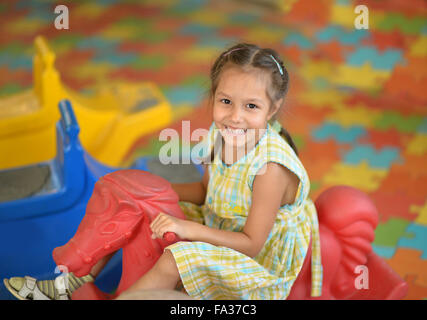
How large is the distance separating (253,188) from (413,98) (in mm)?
1785

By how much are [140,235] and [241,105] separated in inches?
14.1

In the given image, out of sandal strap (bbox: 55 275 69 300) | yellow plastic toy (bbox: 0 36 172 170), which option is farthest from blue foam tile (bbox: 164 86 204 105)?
sandal strap (bbox: 55 275 69 300)

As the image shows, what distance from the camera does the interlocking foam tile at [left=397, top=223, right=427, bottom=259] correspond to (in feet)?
6.26

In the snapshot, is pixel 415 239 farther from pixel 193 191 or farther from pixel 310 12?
pixel 310 12

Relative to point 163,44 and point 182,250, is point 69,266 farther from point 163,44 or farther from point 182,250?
point 163,44

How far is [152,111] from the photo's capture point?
2.41m

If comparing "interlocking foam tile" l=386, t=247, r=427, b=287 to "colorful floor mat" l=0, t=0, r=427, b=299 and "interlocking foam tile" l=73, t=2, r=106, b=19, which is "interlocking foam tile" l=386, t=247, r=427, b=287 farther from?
"interlocking foam tile" l=73, t=2, r=106, b=19

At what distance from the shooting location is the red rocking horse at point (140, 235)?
1.13 meters

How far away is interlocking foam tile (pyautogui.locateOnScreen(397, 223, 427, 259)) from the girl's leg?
1046 mm

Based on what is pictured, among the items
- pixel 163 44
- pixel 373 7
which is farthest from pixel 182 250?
pixel 163 44

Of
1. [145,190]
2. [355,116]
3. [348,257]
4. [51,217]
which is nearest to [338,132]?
[355,116]

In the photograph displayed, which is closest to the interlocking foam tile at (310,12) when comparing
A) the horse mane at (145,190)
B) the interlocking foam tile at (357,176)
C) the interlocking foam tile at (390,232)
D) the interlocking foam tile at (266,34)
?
the interlocking foam tile at (266,34)

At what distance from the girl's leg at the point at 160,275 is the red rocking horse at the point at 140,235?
0.03 metres

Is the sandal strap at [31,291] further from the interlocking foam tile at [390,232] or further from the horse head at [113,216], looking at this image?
the interlocking foam tile at [390,232]
